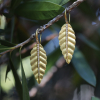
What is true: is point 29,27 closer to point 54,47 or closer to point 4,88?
point 54,47

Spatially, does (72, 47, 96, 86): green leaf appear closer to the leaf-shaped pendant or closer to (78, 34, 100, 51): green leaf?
(78, 34, 100, 51): green leaf

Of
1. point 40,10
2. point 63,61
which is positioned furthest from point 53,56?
point 40,10

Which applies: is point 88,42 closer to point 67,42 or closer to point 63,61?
point 63,61

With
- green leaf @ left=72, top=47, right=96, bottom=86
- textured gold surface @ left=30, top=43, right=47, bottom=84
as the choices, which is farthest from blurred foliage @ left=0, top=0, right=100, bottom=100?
textured gold surface @ left=30, top=43, right=47, bottom=84

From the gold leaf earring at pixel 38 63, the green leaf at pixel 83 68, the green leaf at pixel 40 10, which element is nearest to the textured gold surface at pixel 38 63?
the gold leaf earring at pixel 38 63

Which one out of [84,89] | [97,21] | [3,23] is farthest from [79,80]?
[3,23]

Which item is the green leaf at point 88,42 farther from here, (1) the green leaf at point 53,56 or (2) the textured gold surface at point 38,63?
(2) the textured gold surface at point 38,63

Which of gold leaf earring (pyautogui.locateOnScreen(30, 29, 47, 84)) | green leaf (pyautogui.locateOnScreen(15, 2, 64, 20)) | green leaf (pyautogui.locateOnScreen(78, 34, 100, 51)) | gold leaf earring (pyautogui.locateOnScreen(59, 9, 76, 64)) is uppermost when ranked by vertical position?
green leaf (pyautogui.locateOnScreen(15, 2, 64, 20))
